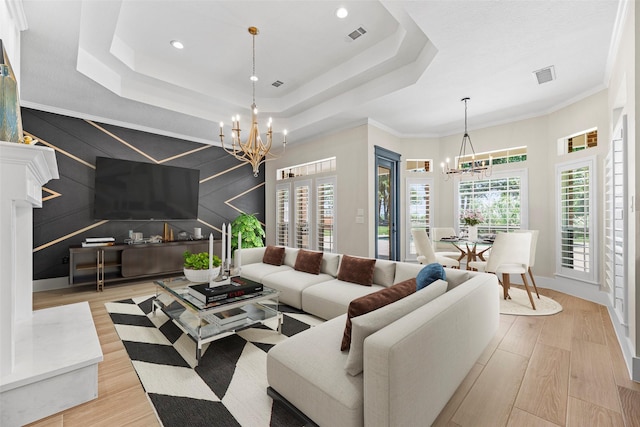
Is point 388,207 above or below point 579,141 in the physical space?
below

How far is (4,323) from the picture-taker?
163 centimetres

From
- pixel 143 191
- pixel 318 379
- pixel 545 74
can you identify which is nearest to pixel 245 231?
pixel 143 191

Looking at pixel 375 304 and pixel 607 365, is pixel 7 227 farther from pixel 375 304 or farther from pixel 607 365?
pixel 607 365

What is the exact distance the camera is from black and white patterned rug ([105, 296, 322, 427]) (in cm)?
166

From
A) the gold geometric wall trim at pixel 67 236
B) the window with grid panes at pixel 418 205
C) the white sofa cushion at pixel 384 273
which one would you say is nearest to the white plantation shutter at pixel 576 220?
the window with grid panes at pixel 418 205

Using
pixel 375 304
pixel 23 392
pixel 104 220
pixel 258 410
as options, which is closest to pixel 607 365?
pixel 375 304

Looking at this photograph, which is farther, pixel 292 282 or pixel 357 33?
pixel 292 282

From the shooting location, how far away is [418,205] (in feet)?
19.0

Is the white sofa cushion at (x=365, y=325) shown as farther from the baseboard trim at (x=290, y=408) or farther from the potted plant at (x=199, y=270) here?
the potted plant at (x=199, y=270)

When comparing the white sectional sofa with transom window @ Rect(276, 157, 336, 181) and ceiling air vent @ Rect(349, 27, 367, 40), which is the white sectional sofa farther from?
transom window @ Rect(276, 157, 336, 181)

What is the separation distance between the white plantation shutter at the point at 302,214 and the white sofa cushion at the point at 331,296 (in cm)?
276

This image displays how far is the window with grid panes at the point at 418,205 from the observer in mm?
5738

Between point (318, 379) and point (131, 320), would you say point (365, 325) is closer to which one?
point (318, 379)

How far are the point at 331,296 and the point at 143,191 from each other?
167 inches
